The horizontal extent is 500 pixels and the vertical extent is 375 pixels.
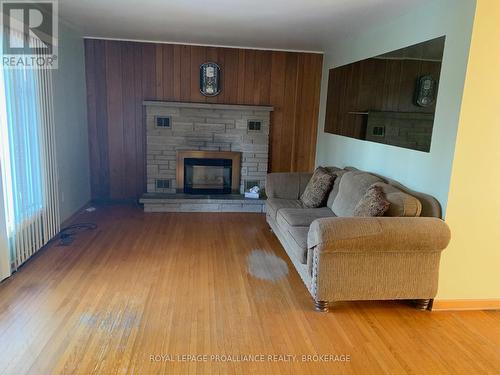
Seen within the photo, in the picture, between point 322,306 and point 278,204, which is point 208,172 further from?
point 322,306

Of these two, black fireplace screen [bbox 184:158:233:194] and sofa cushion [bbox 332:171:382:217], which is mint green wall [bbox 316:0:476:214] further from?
black fireplace screen [bbox 184:158:233:194]

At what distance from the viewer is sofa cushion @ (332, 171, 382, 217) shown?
11.1 ft

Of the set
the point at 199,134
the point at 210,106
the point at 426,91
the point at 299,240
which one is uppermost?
the point at 426,91

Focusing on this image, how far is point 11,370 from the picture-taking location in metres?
2.03

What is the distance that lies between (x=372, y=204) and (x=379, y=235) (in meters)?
0.38

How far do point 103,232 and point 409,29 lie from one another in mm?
3742

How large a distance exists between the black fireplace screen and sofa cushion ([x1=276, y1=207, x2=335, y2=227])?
1.96 metres

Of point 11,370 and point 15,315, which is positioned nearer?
point 11,370

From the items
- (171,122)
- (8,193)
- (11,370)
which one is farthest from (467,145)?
(171,122)

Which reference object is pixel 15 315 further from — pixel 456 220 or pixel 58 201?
pixel 456 220
